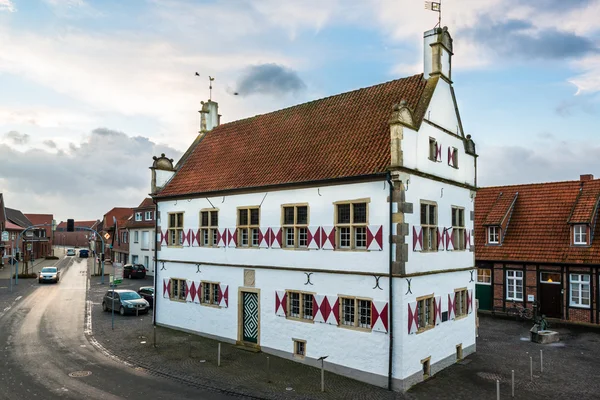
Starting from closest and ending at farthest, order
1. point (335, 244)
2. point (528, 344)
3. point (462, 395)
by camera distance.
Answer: point (462, 395)
point (335, 244)
point (528, 344)

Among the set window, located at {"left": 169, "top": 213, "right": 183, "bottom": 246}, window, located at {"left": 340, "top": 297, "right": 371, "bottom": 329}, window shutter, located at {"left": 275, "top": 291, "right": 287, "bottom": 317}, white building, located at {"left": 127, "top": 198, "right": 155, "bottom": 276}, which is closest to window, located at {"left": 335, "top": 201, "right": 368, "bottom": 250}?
window, located at {"left": 340, "top": 297, "right": 371, "bottom": 329}

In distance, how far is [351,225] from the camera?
53.1 ft

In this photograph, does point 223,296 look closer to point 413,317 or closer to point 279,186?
point 279,186

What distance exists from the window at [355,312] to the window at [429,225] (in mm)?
3067

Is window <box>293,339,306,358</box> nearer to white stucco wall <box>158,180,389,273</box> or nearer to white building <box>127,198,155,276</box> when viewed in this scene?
white stucco wall <box>158,180,389,273</box>

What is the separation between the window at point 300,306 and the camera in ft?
57.3

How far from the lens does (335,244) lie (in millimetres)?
16609

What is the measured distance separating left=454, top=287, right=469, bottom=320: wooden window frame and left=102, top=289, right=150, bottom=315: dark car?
710 inches

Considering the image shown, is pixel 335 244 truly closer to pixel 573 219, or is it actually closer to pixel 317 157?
pixel 317 157

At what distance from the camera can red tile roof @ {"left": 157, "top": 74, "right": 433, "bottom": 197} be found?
17.2 m

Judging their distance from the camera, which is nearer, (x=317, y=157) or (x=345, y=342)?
(x=345, y=342)

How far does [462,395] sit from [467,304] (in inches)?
228

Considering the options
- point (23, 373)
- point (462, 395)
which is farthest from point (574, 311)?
point (23, 373)

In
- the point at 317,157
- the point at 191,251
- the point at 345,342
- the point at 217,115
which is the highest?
the point at 217,115
